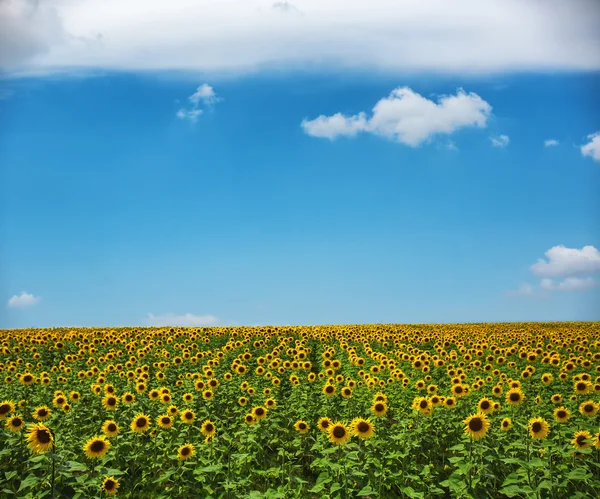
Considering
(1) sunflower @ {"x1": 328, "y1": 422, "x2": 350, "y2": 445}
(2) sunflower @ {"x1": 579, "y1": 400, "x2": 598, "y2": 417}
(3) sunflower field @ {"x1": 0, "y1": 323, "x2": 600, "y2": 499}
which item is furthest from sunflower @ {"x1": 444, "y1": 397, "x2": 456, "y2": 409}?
(1) sunflower @ {"x1": 328, "y1": 422, "x2": 350, "y2": 445}

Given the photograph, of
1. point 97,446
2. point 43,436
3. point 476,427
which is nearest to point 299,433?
point 476,427

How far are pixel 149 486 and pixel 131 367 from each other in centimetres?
1103

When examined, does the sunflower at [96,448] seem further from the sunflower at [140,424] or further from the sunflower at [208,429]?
the sunflower at [208,429]

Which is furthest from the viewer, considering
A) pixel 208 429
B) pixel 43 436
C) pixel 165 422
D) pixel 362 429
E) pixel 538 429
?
pixel 165 422

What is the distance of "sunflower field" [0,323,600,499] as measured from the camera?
8.55 meters

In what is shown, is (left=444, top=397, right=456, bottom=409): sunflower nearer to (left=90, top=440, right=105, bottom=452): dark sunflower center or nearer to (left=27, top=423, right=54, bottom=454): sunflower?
(left=90, top=440, right=105, bottom=452): dark sunflower center

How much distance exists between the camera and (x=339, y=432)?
360 inches

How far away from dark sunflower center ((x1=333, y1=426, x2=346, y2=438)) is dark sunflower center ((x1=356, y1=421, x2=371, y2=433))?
13.0 inches

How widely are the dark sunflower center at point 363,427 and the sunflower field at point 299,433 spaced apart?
0.02m

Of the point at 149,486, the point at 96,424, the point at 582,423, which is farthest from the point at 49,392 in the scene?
the point at 582,423

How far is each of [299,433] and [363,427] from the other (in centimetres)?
357

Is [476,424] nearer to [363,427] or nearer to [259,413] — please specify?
[363,427]

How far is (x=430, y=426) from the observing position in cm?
1276

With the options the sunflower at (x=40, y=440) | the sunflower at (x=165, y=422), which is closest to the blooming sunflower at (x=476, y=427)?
the sunflower at (x=165, y=422)
